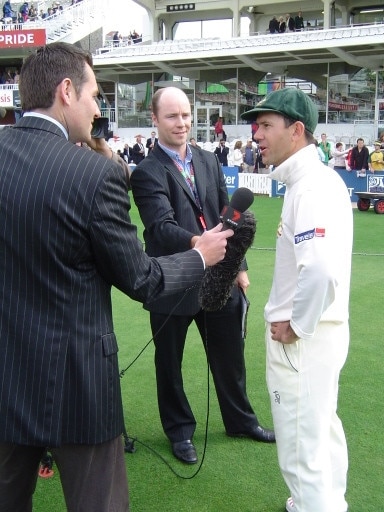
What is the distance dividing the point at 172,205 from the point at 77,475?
5.76ft

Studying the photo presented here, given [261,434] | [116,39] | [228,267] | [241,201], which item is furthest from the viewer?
[116,39]

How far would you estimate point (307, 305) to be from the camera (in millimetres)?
2326

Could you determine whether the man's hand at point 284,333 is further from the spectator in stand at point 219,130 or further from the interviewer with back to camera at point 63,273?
the spectator in stand at point 219,130

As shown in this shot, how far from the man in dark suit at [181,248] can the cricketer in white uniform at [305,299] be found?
2.55 ft

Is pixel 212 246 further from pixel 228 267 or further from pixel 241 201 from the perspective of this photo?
pixel 228 267

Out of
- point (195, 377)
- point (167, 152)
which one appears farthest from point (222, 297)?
point (195, 377)

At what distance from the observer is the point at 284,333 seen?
2494mm

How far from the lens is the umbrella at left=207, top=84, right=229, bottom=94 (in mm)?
34906

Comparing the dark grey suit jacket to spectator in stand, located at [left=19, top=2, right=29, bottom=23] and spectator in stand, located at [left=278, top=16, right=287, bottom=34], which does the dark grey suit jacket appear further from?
spectator in stand, located at [left=19, top=2, right=29, bottom=23]

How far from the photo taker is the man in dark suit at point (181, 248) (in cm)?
337

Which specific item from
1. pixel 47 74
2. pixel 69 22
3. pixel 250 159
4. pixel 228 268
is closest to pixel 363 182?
pixel 250 159

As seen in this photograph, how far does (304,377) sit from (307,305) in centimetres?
35

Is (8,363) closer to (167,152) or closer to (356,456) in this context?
(167,152)

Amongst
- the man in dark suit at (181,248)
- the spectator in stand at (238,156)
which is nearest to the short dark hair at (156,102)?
the man in dark suit at (181,248)
